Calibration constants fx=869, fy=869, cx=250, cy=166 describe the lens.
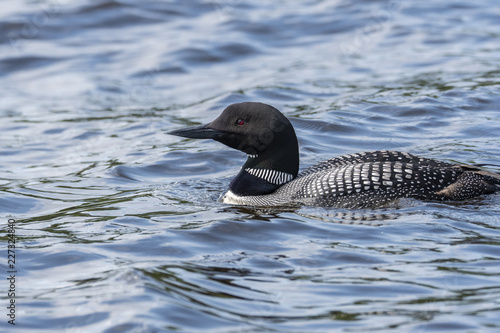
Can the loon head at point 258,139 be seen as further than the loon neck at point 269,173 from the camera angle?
No

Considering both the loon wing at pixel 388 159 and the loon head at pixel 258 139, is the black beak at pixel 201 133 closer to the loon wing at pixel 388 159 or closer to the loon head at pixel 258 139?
the loon head at pixel 258 139

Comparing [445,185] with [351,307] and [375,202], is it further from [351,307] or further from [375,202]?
[351,307]

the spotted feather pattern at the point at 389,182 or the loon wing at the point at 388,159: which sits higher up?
the loon wing at the point at 388,159

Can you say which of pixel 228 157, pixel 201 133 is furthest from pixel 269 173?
pixel 228 157

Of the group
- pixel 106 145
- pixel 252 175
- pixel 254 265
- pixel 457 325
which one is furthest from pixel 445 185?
pixel 106 145

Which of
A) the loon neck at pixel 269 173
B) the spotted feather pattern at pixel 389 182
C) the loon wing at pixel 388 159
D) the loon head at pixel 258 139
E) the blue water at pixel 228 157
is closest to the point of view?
the blue water at pixel 228 157

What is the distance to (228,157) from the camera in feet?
25.2

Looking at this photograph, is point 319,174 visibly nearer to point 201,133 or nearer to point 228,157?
point 201,133

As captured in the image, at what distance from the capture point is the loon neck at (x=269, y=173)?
20.1ft

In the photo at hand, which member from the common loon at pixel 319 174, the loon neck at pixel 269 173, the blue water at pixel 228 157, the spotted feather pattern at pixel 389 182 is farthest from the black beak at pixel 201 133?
the spotted feather pattern at pixel 389 182

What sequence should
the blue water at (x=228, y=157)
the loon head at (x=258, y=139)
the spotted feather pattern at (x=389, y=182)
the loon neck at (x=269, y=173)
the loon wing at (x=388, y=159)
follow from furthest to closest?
the loon neck at (x=269, y=173)
the loon head at (x=258, y=139)
the loon wing at (x=388, y=159)
the spotted feather pattern at (x=389, y=182)
the blue water at (x=228, y=157)

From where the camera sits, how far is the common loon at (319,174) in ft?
18.4

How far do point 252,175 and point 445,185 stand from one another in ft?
4.47

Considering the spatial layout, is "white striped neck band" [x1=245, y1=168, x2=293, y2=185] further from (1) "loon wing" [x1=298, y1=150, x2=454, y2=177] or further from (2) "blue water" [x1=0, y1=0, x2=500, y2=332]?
(2) "blue water" [x1=0, y1=0, x2=500, y2=332]
